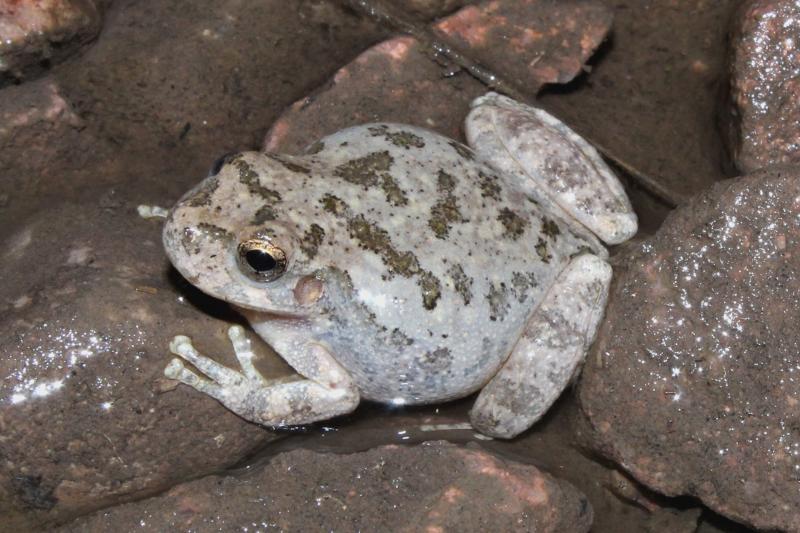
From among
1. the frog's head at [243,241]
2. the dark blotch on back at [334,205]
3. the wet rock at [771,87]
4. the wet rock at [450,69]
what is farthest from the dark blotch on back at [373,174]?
the wet rock at [771,87]

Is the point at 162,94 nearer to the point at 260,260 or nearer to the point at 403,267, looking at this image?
the point at 260,260

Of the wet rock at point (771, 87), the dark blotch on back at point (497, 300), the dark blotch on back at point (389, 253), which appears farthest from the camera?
the wet rock at point (771, 87)

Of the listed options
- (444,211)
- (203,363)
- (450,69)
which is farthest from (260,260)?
(450,69)

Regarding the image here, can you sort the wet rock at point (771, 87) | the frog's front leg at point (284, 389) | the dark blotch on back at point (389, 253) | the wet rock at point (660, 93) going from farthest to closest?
the wet rock at point (660, 93), the wet rock at point (771, 87), the frog's front leg at point (284, 389), the dark blotch on back at point (389, 253)

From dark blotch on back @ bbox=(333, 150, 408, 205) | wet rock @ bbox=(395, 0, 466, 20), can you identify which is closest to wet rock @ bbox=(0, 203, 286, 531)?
dark blotch on back @ bbox=(333, 150, 408, 205)

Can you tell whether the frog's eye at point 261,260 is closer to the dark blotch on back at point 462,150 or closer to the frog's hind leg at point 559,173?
the dark blotch on back at point 462,150

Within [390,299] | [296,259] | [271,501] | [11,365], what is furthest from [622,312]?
[11,365]
